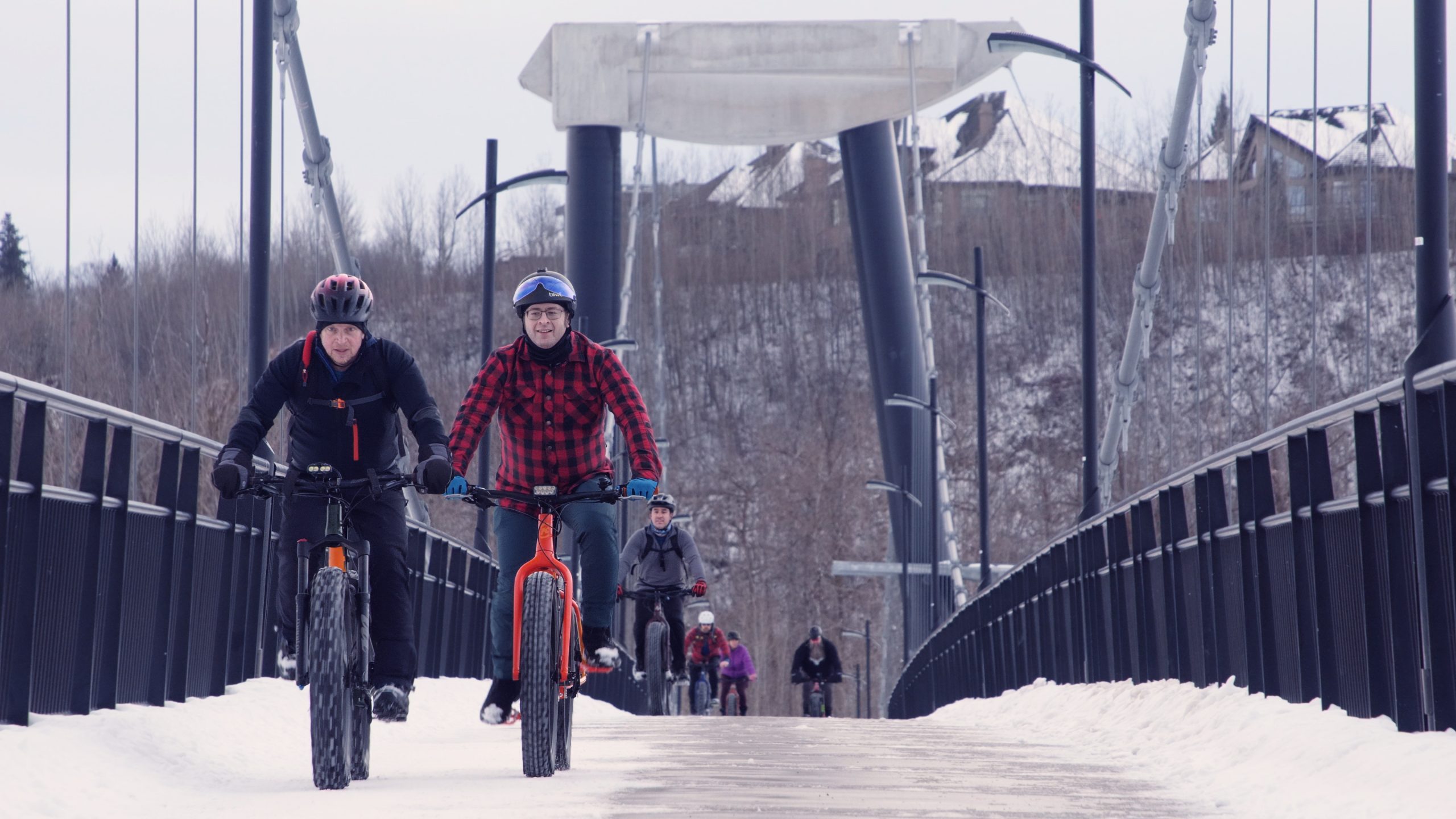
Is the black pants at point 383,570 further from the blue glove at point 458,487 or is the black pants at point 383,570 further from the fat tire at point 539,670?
the fat tire at point 539,670

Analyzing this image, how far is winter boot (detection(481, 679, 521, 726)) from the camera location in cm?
820

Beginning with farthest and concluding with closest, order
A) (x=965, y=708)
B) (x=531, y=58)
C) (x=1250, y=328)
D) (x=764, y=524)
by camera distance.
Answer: (x=764, y=524)
(x=1250, y=328)
(x=531, y=58)
(x=965, y=708)

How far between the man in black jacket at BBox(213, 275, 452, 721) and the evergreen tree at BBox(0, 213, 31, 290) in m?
17.6

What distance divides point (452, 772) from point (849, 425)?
77705mm

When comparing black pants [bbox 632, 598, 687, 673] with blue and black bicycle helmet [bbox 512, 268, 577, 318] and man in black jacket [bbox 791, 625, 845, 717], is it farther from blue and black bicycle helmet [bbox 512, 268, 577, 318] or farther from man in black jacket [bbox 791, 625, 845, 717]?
man in black jacket [bbox 791, 625, 845, 717]

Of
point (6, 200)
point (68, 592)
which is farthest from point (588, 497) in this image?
point (6, 200)

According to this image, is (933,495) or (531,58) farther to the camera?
(531,58)

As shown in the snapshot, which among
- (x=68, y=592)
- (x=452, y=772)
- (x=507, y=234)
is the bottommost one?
(x=452, y=772)

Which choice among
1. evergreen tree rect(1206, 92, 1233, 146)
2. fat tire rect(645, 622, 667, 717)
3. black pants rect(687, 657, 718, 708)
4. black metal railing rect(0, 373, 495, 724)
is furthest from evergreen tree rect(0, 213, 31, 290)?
black metal railing rect(0, 373, 495, 724)

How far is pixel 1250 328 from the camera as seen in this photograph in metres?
75.2

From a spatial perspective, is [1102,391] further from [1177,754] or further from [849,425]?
[1177,754]

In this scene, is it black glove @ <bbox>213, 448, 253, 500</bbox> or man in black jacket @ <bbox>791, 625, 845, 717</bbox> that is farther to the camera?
man in black jacket @ <bbox>791, 625, 845, 717</bbox>

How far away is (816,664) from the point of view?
31.1 meters

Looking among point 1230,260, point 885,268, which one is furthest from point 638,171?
point 1230,260
